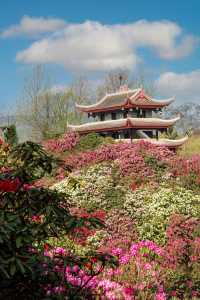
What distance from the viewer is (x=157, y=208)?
13820 mm

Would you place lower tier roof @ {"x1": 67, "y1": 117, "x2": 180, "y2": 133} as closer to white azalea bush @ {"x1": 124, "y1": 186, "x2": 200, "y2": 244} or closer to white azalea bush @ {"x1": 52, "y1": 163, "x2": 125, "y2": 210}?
white azalea bush @ {"x1": 52, "y1": 163, "x2": 125, "y2": 210}

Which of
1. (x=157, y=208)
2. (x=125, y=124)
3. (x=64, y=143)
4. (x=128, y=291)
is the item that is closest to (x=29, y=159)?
(x=128, y=291)

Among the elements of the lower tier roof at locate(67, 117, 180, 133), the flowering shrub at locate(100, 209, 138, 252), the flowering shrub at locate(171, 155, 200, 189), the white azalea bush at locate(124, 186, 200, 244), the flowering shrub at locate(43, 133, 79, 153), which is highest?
the lower tier roof at locate(67, 117, 180, 133)

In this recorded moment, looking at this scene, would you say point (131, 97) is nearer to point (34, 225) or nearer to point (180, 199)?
point (180, 199)

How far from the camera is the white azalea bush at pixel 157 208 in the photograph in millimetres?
12305

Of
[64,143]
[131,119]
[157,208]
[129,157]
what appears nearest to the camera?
[157,208]

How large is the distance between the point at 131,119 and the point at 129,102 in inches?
58.7

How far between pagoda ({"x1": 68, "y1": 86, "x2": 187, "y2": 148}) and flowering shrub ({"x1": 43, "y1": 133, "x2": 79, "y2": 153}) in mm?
8823

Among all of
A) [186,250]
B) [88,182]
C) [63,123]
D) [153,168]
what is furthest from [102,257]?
[63,123]

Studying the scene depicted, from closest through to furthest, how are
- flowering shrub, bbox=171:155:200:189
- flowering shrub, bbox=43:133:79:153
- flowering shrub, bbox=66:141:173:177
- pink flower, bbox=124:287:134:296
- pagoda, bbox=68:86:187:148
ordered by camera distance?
pink flower, bbox=124:287:134:296
flowering shrub, bbox=171:155:200:189
flowering shrub, bbox=66:141:173:177
flowering shrub, bbox=43:133:79:153
pagoda, bbox=68:86:187:148

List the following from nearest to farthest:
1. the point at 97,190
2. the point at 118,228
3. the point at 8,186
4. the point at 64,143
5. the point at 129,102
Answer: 1. the point at 8,186
2. the point at 118,228
3. the point at 97,190
4. the point at 64,143
5. the point at 129,102

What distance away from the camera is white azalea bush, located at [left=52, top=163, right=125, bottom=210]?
15734 mm

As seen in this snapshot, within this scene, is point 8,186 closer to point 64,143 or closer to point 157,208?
point 157,208

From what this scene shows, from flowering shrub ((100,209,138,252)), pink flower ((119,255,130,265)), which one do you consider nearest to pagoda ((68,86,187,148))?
flowering shrub ((100,209,138,252))
